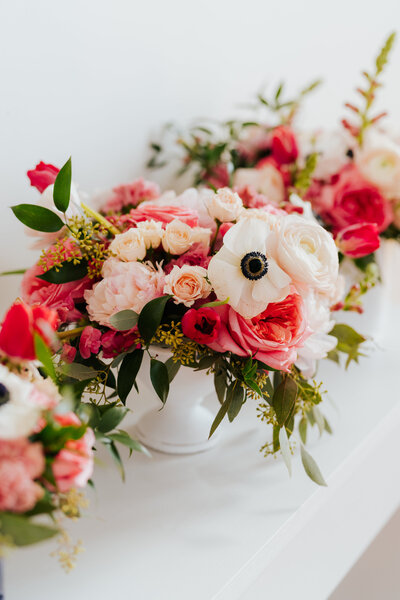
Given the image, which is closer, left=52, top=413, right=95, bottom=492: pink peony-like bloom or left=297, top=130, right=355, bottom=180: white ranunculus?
left=52, top=413, right=95, bottom=492: pink peony-like bloom

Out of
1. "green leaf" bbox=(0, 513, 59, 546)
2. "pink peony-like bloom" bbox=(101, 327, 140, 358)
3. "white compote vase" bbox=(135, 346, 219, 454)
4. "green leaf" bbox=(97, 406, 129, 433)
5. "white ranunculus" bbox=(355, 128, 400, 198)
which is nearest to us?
"green leaf" bbox=(0, 513, 59, 546)

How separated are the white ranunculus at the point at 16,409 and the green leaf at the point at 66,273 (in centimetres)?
22

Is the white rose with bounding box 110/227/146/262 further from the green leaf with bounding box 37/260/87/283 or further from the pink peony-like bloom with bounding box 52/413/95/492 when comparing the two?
the pink peony-like bloom with bounding box 52/413/95/492

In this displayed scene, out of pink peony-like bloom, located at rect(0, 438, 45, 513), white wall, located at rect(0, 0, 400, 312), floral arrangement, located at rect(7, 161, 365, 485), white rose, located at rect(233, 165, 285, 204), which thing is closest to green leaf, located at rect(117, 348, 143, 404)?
floral arrangement, located at rect(7, 161, 365, 485)

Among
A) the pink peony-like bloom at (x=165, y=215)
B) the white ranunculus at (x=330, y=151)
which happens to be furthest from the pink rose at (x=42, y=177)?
the white ranunculus at (x=330, y=151)

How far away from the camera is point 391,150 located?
0.99 metres

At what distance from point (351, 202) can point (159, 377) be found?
1.83 feet

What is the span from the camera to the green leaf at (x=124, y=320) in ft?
1.97

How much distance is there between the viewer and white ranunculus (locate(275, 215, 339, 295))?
609 millimetres

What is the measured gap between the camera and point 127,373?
2.08 feet

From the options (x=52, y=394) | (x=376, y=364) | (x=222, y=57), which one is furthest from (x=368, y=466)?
(x=222, y=57)

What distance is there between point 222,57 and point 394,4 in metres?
0.77

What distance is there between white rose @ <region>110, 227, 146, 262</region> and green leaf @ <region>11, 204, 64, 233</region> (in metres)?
0.07

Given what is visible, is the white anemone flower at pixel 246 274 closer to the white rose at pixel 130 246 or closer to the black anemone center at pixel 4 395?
the white rose at pixel 130 246
